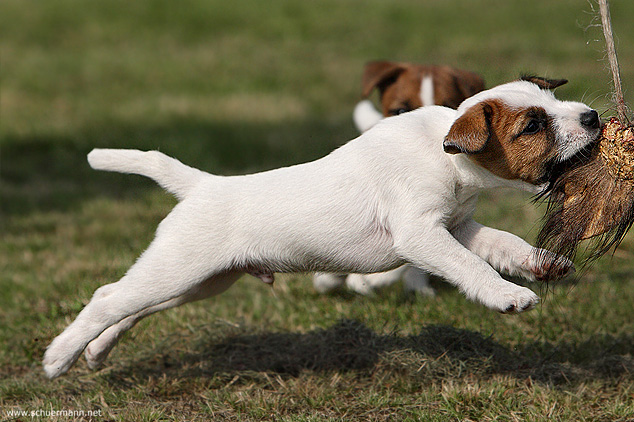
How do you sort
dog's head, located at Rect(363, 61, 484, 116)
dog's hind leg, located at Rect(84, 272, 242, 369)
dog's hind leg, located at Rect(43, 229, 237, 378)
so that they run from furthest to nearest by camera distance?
dog's head, located at Rect(363, 61, 484, 116), dog's hind leg, located at Rect(84, 272, 242, 369), dog's hind leg, located at Rect(43, 229, 237, 378)

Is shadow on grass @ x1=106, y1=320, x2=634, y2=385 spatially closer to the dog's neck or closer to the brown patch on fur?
the dog's neck

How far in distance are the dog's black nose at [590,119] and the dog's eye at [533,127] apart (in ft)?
0.58

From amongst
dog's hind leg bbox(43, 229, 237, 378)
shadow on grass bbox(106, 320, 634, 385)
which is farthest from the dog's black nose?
dog's hind leg bbox(43, 229, 237, 378)

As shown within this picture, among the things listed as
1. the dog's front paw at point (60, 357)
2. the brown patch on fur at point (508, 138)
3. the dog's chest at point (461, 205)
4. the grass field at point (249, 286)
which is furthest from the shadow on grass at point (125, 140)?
the brown patch on fur at point (508, 138)

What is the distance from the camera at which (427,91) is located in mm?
5883

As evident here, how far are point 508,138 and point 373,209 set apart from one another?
705mm

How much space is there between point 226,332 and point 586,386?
2.16 m

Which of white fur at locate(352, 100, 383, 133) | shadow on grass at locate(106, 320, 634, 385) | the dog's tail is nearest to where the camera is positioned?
the dog's tail

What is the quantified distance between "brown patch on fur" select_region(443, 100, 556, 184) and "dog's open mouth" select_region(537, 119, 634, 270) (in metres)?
0.11

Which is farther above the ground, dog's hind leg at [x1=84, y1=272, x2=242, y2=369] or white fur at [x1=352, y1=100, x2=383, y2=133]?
white fur at [x1=352, y1=100, x2=383, y2=133]

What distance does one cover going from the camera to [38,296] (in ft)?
19.1

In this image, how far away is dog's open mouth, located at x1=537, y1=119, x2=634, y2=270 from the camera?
143 inches

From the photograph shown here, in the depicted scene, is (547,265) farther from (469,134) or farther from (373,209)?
(373,209)

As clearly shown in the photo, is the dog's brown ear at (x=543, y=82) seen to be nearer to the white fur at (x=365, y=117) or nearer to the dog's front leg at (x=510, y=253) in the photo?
the dog's front leg at (x=510, y=253)
